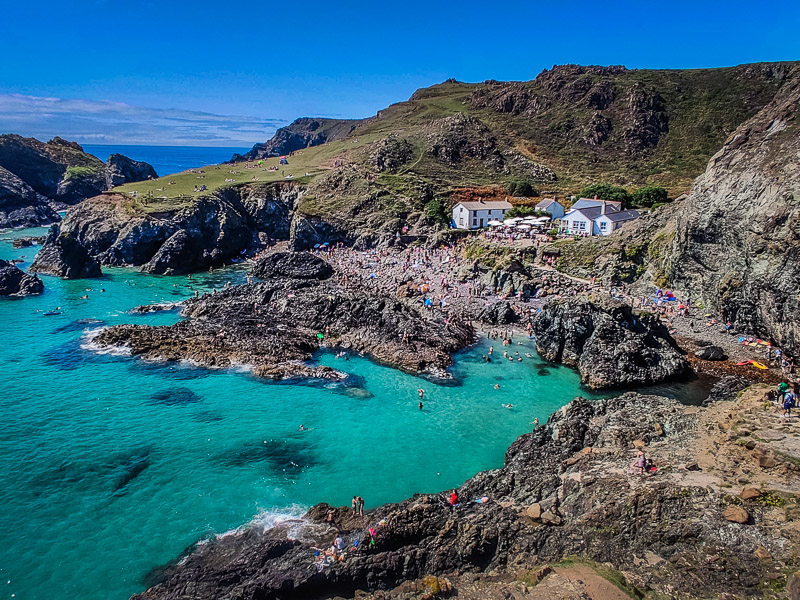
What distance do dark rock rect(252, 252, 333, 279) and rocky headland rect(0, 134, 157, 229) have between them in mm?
74174

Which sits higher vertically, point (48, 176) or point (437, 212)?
point (48, 176)

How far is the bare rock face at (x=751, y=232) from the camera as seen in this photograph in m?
37.4

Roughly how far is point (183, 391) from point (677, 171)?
97484mm

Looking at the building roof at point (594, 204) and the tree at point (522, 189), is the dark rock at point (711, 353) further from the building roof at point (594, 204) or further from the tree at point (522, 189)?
the tree at point (522, 189)

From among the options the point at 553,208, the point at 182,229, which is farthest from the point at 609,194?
the point at 182,229

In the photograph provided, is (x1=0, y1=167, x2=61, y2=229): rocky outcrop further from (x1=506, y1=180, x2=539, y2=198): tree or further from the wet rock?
the wet rock

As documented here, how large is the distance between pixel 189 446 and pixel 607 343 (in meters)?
29.0

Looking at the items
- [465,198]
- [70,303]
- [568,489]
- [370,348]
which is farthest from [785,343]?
[70,303]

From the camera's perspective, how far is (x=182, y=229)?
245 ft

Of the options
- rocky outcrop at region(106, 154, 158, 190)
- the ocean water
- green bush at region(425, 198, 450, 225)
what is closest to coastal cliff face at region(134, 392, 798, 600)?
the ocean water

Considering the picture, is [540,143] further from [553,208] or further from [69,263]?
[69,263]

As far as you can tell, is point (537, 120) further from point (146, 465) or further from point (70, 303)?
point (146, 465)

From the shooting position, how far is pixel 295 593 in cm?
1705

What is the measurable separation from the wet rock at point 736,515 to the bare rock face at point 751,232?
86.3 feet
